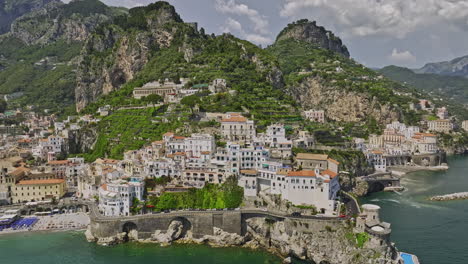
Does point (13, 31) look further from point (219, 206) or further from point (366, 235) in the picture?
point (366, 235)

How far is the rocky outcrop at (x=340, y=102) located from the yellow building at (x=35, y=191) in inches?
2659

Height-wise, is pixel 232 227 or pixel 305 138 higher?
pixel 305 138

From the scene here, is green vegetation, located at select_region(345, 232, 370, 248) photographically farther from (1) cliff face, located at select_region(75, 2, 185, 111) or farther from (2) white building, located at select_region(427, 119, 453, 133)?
(1) cliff face, located at select_region(75, 2, 185, 111)

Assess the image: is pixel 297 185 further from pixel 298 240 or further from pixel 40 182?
pixel 40 182

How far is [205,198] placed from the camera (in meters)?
41.8

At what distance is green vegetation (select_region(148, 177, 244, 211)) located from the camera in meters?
41.0

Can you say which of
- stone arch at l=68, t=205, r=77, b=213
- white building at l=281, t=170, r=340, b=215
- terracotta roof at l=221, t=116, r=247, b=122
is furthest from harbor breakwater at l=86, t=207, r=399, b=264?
terracotta roof at l=221, t=116, r=247, b=122

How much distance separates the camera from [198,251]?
37.2 m

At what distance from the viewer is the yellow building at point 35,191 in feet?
166

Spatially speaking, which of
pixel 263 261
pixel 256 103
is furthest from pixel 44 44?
pixel 263 261

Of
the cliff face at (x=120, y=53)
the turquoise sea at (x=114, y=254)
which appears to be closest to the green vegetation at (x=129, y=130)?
the turquoise sea at (x=114, y=254)

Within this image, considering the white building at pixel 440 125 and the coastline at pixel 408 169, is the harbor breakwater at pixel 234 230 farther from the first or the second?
the white building at pixel 440 125

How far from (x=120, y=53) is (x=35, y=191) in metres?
59.4

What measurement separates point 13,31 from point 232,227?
664 feet
